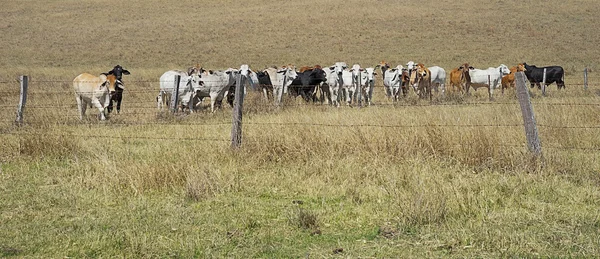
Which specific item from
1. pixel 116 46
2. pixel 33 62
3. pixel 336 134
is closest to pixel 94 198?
pixel 336 134

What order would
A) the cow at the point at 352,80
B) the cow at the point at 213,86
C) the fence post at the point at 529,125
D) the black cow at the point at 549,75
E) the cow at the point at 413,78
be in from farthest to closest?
1. the black cow at the point at 549,75
2. the cow at the point at 413,78
3. the cow at the point at 352,80
4. the cow at the point at 213,86
5. the fence post at the point at 529,125

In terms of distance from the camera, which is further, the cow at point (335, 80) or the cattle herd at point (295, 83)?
the cow at point (335, 80)

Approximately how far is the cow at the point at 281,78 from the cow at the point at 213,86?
1.82 meters

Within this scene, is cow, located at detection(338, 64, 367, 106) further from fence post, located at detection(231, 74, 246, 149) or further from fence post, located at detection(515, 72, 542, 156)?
fence post, located at detection(515, 72, 542, 156)

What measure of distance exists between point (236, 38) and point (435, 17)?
1906 centimetres

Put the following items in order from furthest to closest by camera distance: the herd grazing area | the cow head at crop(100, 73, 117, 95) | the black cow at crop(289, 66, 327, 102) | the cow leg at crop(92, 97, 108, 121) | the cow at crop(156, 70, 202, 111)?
the black cow at crop(289, 66, 327, 102)
the cow at crop(156, 70, 202, 111)
the cow head at crop(100, 73, 117, 95)
the cow leg at crop(92, 97, 108, 121)
the herd grazing area

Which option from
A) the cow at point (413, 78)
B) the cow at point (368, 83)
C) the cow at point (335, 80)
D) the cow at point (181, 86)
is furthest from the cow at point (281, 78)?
the cow at point (413, 78)

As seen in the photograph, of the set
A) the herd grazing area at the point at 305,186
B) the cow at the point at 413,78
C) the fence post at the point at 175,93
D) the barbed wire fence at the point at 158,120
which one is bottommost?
the herd grazing area at the point at 305,186

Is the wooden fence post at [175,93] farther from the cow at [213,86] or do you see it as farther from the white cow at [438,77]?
the white cow at [438,77]

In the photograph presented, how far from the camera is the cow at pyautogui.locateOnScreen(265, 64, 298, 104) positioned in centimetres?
2217

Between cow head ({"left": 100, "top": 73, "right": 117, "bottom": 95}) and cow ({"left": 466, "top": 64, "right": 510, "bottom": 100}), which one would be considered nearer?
cow head ({"left": 100, "top": 73, "right": 117, "bottom": 95})

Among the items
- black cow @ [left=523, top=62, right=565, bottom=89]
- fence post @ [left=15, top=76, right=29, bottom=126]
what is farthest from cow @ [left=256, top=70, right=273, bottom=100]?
black cow @ [left=523, top=62, right=565, bottom=89]

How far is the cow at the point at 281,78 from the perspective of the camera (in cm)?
2217

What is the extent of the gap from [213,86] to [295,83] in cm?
375
